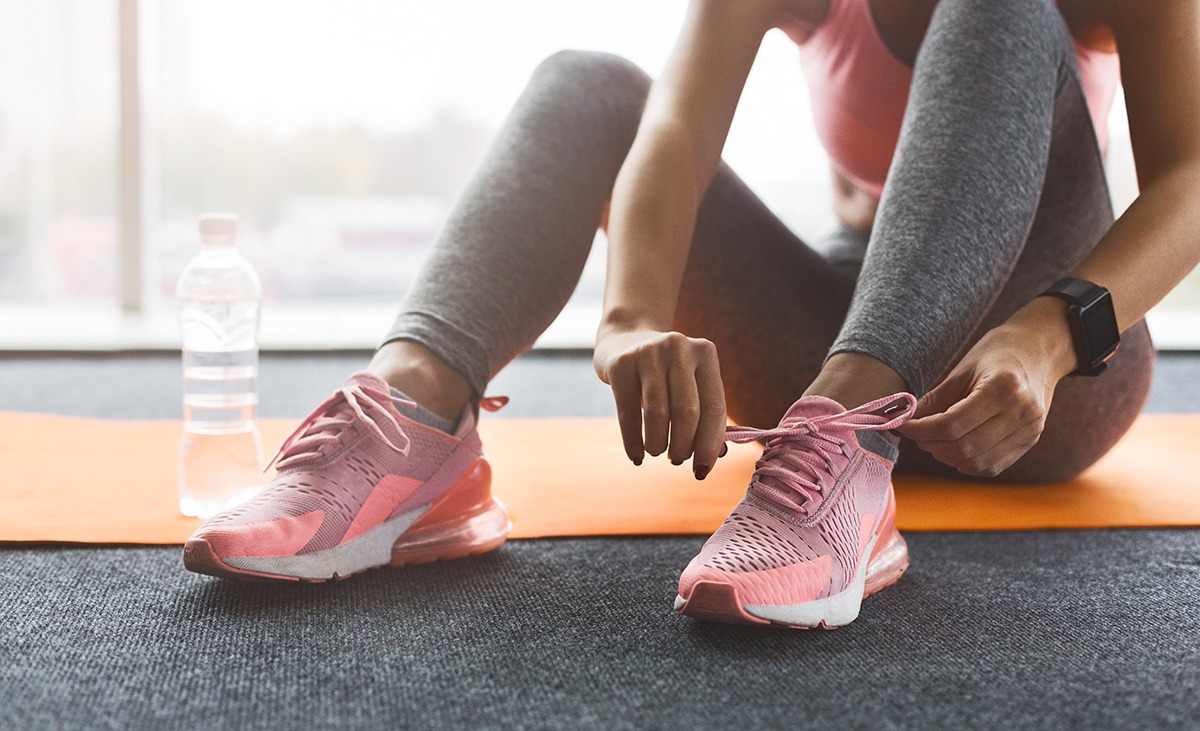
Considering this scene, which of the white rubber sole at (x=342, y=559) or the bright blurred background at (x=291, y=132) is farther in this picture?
the bright blurred background at (x=291, y=132)

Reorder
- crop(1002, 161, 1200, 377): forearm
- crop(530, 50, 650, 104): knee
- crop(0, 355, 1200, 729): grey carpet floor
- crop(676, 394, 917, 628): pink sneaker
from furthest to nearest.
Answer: crop(530, 50, 650, 104): knee < crop(1002, 161, 1200, 377): forearm < crop(676, 394, 917, 628): pink sneaker < crop(0, 355, 1200, 729): grey carpet floor

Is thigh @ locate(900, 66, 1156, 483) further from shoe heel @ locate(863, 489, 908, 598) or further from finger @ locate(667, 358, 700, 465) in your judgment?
finger @ locate(667, 358, 700, 465)

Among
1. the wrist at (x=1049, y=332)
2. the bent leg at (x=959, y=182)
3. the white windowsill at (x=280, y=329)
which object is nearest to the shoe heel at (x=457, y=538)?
the bent leg at (x=959, y=182)

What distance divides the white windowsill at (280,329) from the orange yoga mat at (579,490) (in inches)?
41.0

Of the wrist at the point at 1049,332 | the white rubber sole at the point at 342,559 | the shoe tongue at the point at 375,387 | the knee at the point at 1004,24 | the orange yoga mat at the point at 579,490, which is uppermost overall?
the knee at the point at 1004,24

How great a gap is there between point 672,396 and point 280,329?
2373 mm

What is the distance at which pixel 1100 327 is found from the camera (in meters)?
0.74

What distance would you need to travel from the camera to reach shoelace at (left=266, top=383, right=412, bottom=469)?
31.5 inches

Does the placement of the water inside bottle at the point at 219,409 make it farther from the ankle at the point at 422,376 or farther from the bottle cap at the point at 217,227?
the ankle at the point at 422,376

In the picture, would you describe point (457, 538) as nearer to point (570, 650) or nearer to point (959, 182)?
point (570, 650)

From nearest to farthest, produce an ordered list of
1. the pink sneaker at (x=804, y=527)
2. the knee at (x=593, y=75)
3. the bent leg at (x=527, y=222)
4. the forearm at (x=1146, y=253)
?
the pink sneaker at (x=804, y=527) < the forearm at (x=1146, y=253) < the bent leg at (x=527, y=222) < the knee at (x=593, y=75)

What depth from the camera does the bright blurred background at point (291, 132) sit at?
304cm

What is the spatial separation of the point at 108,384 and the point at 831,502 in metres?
1.65

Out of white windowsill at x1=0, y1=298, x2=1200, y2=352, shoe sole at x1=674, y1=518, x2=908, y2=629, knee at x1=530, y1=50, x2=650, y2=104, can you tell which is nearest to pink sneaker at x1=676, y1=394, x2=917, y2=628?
shoe sole at x1=674, y1=518, x2=908, y2=629
